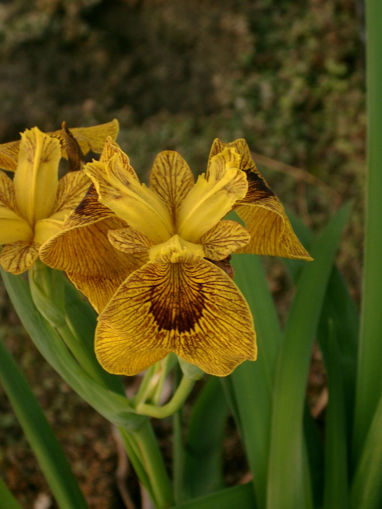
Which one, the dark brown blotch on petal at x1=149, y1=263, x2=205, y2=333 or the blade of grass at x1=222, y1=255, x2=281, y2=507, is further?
the blade of grass at x1=222, y1=255, x2=281, y2=507

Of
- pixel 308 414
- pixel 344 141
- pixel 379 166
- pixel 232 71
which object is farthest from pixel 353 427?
pixel 232 71

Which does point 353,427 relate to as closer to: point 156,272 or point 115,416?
point 115,416

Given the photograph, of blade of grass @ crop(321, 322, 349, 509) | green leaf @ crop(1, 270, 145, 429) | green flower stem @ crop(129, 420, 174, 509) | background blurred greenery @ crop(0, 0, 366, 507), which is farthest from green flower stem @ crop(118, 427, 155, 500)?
background blurred greenery @ crop(0, 0, 366, 507)

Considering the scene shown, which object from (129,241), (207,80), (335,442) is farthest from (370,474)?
(207,80)

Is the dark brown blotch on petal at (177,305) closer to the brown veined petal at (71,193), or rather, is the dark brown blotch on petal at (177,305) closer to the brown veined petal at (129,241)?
the brown veined petal at (129,241)

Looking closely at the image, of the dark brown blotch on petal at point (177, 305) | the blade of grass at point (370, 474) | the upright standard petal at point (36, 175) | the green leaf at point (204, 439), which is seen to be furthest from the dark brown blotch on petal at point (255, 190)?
the green leaf at point (204, 439)

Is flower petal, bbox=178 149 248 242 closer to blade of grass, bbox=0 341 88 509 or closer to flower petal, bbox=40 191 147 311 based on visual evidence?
flower petal, bbox=40 191 147 311
